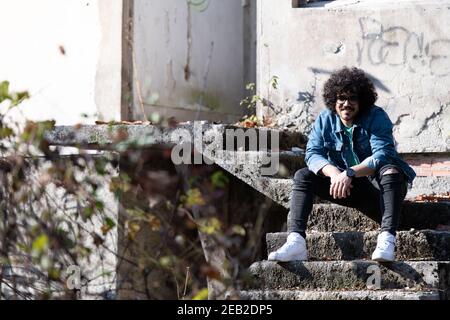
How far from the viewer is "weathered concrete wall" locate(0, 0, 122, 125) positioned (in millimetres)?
8695

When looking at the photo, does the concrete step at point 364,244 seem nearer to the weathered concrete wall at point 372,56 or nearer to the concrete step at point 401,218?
the concrete step at point 401,218

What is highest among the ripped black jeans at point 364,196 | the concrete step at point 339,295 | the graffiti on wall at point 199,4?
the graffiti on wall at point 199,4

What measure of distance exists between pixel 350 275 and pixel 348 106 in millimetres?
1142

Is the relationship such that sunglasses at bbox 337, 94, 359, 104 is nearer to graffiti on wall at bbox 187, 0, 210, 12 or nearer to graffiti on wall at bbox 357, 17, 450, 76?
graffiti on wall at bbox 357, 17, 450, 76

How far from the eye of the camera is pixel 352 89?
651 cm

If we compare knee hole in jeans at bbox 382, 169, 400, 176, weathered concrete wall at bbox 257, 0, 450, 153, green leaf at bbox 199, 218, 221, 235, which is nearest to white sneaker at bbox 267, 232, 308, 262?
knee hole in jeans at bbox 382, 169, 400, 176

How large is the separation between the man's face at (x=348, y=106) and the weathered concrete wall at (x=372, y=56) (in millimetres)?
1629

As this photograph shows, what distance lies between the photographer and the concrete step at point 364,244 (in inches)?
241

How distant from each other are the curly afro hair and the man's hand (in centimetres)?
55

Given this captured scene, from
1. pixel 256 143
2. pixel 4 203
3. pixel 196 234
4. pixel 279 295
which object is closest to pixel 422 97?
pixel 256 143

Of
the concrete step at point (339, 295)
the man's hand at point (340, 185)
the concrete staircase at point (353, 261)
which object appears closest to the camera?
the concrete step at point (339, 295)

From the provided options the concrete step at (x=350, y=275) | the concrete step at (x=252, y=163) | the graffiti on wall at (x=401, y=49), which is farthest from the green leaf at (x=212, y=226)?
the graffiti on wall at (x=401, y=49)

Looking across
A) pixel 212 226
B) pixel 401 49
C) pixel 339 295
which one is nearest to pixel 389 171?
pixel 339 295

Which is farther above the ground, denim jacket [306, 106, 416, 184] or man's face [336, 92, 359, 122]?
man's face [336, 92, 359, 122]
